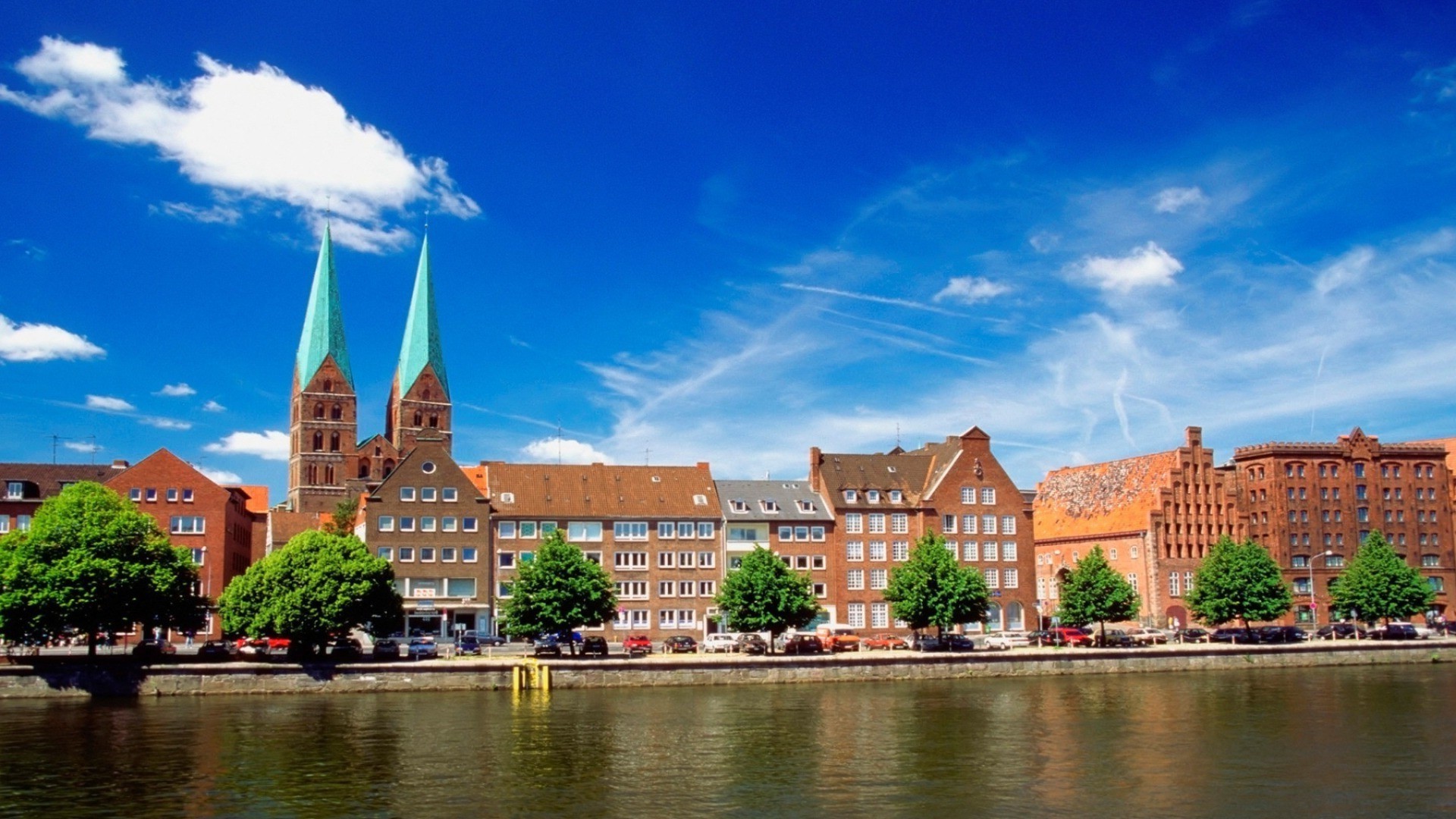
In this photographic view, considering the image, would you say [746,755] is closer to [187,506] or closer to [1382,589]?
[187,506]

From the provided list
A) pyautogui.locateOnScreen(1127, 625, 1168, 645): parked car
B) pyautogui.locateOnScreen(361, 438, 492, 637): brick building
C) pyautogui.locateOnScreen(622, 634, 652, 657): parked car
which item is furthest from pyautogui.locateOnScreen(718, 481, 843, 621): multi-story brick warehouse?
pyautogui.locateOnScreen(1127, 625, 1168, 645): parked car

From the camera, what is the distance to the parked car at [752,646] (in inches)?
3745

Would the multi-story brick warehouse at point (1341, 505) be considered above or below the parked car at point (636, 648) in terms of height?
above

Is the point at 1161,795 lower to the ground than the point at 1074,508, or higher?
lower

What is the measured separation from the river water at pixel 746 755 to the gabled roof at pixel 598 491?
131 ft

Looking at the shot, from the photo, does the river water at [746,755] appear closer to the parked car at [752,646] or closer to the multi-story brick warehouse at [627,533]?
the parked car at [752,646]

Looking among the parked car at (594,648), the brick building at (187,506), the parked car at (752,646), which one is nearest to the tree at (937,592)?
the parked car at (752,646)

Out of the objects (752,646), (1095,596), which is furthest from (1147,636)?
(752,646)

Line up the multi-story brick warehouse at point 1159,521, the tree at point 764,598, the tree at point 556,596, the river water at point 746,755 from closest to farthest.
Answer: the river water at point 746,755 < the tree at point 556,596 < the tree at point 764,598 < the multi-story brick warehouse at point 1159,521

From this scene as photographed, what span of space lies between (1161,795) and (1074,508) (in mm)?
107571

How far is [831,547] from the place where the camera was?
120062mm

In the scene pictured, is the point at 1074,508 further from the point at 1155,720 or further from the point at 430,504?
the point at 1155,720

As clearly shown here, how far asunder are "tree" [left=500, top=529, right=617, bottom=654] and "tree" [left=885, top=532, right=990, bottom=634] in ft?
79.1

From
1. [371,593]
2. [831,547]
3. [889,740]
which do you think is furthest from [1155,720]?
[831,547]
